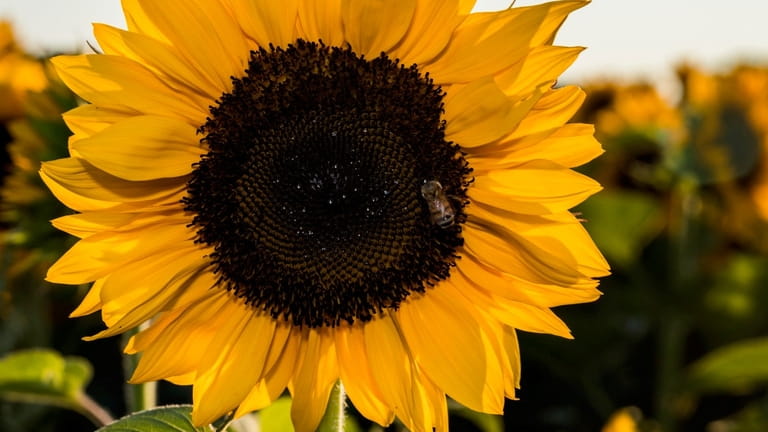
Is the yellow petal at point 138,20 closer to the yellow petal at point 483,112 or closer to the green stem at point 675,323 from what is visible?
the yellow petal at point 483,112

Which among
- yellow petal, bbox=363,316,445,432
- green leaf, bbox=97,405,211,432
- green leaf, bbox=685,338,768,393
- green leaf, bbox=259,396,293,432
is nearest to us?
green leaf, bbox=97,405,211,432

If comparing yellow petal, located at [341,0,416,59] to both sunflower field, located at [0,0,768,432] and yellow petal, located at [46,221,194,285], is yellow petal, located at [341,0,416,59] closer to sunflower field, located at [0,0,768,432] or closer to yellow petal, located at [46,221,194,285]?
sunflower field, located at [0,0,768,432]

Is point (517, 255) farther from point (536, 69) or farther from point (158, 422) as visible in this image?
point (158, 422)

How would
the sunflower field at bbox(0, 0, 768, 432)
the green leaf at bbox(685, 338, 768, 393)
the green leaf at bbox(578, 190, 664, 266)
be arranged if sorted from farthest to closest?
the green leaf at bbox(578, 190, 664, 266) < the green leaf at bbox(685, 338, 768, 393) < the sunflower field at bbox(0, 0, 768, 432)

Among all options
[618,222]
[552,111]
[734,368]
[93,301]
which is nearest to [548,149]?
[552,111]

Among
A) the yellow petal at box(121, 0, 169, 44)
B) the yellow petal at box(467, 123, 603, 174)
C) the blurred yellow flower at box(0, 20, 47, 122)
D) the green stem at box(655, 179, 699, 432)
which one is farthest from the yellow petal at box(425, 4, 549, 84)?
the green stem at box(655, 179, 699, 432)

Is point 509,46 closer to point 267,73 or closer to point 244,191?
point 267,73

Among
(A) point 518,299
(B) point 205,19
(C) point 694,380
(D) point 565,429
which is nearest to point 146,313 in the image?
(B) point 205,19
